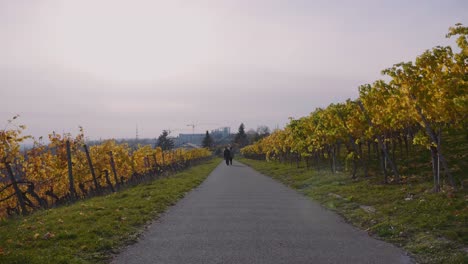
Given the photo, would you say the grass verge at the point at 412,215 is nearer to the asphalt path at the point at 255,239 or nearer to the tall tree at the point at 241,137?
the asphalt path at the point at 255,239

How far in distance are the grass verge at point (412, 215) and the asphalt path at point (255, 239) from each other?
1.16 ft

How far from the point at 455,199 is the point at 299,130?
17.6 meters

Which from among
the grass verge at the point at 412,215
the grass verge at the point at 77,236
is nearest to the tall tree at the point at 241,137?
the grass verge at the point at 412,215

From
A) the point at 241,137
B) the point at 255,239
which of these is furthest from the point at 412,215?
the point at 241,137

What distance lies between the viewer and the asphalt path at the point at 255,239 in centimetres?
649

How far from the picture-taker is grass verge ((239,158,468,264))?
6727mm

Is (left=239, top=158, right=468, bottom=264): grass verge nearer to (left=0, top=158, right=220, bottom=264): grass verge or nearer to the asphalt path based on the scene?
the asphalt path

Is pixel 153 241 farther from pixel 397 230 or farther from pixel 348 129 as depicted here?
pixel 348 129

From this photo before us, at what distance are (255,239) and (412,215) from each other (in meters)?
3.58

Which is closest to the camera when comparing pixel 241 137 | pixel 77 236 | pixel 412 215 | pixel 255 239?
pixel 255 239

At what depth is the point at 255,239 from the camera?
25.6 feet

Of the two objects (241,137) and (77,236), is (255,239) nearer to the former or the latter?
(77,236)

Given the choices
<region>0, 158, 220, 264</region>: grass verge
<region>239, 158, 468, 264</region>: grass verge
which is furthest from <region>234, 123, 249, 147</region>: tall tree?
<region>0, 158, 220, 264</region>: grass verge

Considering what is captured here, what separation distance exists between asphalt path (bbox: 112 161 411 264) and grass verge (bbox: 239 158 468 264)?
13.9 inches
